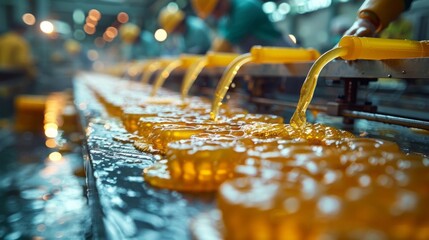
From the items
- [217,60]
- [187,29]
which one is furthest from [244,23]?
[187,29]

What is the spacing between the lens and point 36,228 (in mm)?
2443

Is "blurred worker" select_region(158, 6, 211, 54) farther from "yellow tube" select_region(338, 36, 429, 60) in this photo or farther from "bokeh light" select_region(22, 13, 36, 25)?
"yellow tube" select_region(338, 36, 429, 60)

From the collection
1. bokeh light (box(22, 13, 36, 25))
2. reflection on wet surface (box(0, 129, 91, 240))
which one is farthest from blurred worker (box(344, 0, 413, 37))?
bokeh light (box(22, 13, 36, 25))

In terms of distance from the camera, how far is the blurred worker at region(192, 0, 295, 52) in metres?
4.77

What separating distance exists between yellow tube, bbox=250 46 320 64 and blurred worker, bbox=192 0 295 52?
236cm

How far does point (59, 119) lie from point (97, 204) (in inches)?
194

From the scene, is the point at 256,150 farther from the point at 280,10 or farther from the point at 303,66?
the point at 280,10

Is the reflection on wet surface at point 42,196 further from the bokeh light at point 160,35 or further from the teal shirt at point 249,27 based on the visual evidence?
the bokeh light at point 160,35

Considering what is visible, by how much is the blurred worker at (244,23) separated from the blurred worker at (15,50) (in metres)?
7.90

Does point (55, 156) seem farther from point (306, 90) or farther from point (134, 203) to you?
point (134, 203)

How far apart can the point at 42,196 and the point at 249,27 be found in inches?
127

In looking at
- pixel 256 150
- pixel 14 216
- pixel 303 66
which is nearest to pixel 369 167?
pixel 256 150

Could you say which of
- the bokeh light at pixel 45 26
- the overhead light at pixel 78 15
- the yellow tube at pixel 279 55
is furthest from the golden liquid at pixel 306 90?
the overhead light at pixel 78 15

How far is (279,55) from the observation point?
234cm
